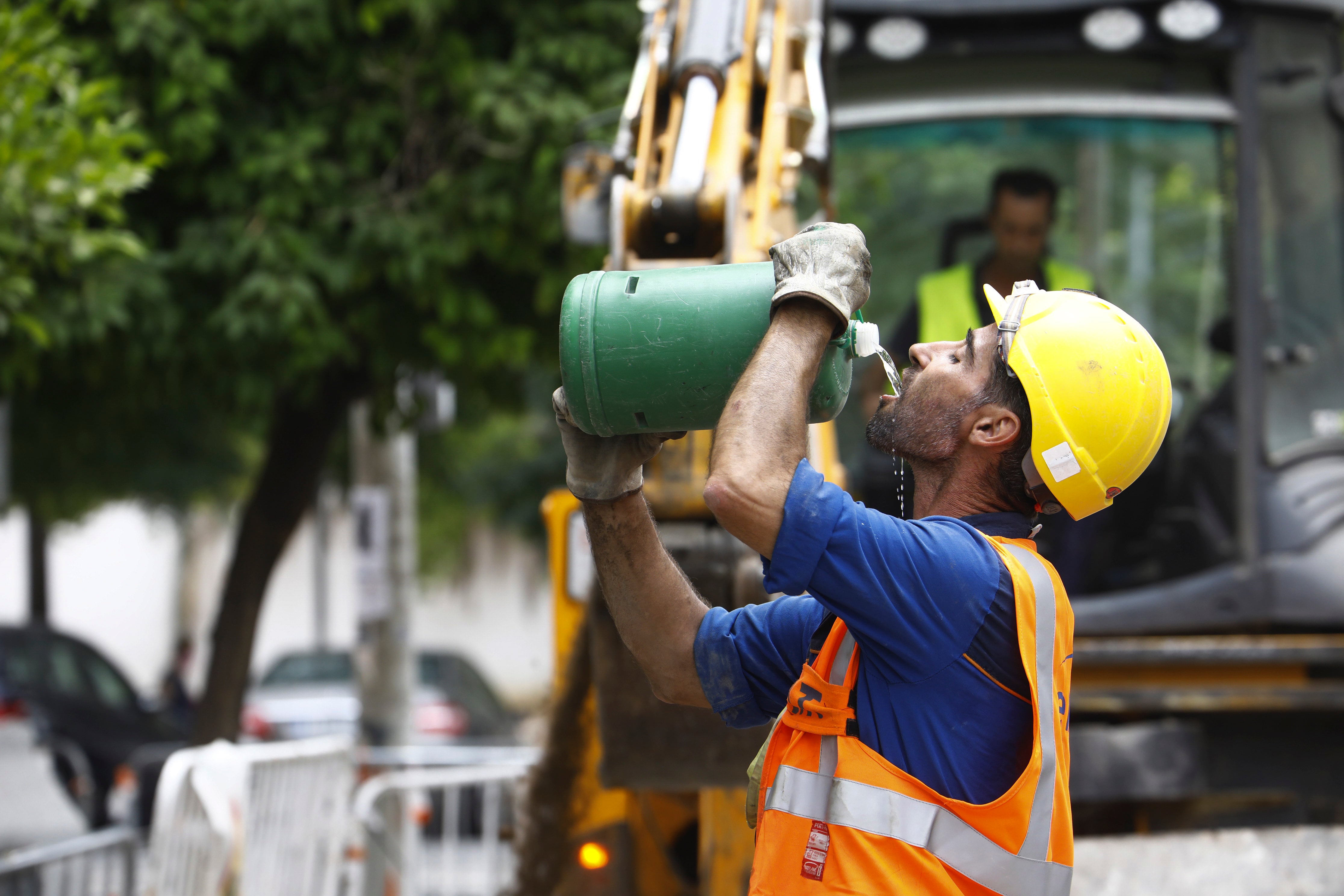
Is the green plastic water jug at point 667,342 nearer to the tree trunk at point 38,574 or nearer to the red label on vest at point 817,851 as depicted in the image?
the red label on vest at point 817,851

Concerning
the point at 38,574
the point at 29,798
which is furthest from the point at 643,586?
the point at 38,574

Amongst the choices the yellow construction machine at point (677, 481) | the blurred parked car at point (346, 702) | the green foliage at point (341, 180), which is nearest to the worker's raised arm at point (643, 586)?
the yellow construction machine at point (677, 481)

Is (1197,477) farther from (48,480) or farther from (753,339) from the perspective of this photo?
(48,480)

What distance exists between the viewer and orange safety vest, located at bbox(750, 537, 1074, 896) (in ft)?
6.56

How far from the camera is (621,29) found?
6.49 meters

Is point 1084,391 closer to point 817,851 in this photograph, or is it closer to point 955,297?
point 817,851

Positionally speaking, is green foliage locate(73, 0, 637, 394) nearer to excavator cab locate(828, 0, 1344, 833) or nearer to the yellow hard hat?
excavator cab locate(828, 0, 1344, 833)

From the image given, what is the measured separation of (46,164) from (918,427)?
2.90 m

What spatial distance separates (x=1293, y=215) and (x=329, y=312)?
12.6 ft

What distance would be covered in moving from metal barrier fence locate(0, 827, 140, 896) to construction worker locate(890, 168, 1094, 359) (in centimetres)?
378

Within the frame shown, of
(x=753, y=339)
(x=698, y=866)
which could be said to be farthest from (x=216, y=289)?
(x=753, y=339)

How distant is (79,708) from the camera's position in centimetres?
1205

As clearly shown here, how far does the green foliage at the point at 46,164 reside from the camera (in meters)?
3.96

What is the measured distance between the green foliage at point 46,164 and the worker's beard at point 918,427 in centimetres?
270
